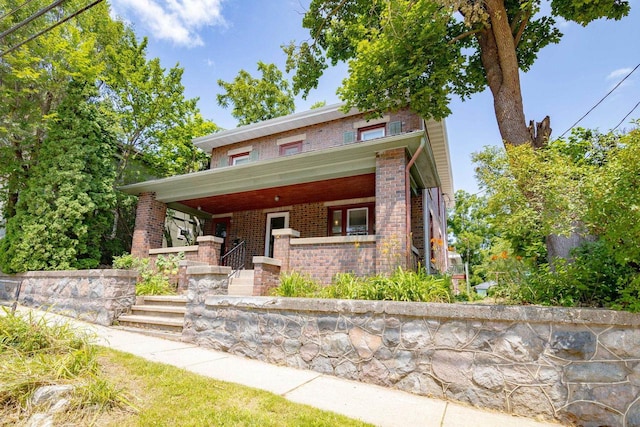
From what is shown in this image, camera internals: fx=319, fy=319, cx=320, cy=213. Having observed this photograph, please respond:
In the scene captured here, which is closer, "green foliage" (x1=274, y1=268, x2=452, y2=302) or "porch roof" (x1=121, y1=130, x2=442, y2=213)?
"green foliage" (x1=274, y1=268, x2=452, y2=302)

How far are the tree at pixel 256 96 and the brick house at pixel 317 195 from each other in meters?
7.98

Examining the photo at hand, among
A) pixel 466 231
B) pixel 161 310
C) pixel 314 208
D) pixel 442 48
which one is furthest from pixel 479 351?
pixel 466 231

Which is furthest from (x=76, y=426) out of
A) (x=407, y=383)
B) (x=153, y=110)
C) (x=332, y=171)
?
(x=153, y=110)

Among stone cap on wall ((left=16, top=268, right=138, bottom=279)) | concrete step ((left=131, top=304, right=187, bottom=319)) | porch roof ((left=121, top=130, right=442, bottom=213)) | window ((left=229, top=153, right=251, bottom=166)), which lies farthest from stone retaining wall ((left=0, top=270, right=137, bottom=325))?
window ((left=229, top=153, right=251, bottom=166))

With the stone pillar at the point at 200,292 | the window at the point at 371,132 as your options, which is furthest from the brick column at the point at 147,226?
the window at the point at 371,132

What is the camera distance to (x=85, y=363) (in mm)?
3236

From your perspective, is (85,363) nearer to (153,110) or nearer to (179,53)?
(153,110)

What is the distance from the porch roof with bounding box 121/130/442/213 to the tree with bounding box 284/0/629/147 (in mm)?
935

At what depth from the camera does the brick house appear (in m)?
6.85

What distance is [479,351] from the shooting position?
338cm

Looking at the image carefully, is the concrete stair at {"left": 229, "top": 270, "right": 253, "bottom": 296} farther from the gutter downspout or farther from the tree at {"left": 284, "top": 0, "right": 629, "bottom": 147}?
the tree at {"left": 284, "top": 0, "right": 629, "bottom": 147}

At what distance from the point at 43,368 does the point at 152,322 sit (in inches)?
123

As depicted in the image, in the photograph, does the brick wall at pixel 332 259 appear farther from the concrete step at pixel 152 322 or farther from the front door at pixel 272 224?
the front door at pixel 272 224

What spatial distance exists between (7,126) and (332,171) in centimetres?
986
